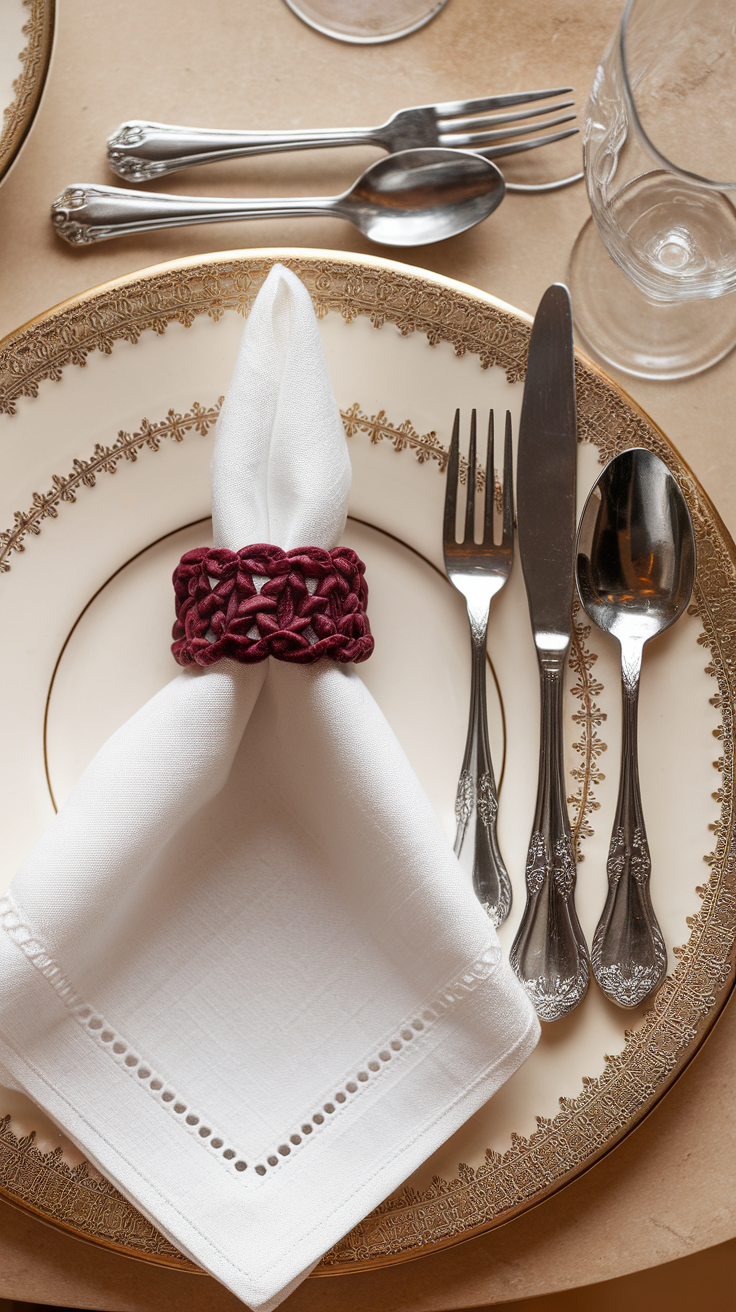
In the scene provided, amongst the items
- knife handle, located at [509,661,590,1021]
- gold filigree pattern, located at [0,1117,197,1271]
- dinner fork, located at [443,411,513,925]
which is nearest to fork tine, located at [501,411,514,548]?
dinner fork, located at [443,411,513,925]

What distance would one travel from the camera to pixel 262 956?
0.57 metres

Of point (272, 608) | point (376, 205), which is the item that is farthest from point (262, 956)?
point (376, 205)

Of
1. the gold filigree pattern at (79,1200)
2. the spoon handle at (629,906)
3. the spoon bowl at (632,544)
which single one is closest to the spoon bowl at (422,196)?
the spoon bowl at (632,544)

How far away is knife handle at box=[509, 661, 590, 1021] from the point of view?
0.58 m

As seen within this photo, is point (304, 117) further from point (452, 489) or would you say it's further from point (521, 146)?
point (452, 489)

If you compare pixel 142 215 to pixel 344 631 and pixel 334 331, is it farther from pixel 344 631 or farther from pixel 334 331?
pixel 344 631

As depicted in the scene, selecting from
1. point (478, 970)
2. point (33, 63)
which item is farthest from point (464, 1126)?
point (33, 63)

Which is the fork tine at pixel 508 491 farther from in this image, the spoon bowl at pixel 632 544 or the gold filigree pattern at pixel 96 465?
the gold filigree pattern at pixel 96 465

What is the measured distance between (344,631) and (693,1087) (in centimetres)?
42

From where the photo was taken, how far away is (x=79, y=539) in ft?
2.10

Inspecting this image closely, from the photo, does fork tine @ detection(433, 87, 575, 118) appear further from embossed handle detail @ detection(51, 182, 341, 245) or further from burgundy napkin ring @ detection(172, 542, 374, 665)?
burgundy napkin ring @ detection(172, 542, 374, 665)

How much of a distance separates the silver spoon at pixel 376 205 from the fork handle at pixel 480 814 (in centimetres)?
32

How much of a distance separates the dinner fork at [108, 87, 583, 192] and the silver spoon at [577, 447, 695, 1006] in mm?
286

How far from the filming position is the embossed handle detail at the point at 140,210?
692 millimetres
